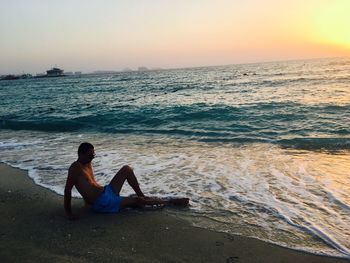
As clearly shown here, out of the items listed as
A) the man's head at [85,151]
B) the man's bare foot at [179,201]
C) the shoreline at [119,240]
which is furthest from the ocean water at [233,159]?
the man's head at [85,151]

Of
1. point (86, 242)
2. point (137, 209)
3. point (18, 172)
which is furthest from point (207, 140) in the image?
point (86, 242)

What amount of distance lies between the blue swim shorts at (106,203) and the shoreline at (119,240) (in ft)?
0.37

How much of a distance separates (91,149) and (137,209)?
1222 mm

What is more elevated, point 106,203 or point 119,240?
point 106,203

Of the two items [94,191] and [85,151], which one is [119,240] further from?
[85,151]

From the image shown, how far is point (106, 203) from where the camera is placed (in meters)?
6.17

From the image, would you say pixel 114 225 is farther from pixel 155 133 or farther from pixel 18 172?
pixel 155 133

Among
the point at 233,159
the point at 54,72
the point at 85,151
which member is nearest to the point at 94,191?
A: the point at 85,151

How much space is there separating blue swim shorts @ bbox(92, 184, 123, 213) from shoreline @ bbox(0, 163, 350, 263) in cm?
11

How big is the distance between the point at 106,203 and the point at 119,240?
117 cm

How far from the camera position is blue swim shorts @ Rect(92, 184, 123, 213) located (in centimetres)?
617

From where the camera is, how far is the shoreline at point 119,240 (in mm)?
4562

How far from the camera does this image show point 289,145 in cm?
1174

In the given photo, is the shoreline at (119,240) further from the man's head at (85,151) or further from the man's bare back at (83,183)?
the man's head at (85,151)
